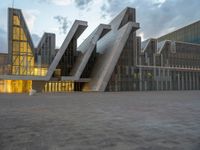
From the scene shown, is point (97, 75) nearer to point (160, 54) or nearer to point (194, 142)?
point (160, 54)

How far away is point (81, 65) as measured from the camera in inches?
1441

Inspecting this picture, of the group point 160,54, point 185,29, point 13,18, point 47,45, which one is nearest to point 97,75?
point 47,45

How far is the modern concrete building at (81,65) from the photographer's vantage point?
36688mm

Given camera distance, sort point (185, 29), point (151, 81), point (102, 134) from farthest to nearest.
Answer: point (185, 29) → point (151, 81) → point (102, 134)

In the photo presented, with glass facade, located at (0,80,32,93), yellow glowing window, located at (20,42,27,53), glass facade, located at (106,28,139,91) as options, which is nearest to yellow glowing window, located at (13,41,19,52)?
yellow glowing window, located at (20,42,27,53)

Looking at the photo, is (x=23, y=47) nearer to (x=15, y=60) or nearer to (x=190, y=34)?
(x=15, y=60)

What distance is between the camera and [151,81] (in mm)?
46438

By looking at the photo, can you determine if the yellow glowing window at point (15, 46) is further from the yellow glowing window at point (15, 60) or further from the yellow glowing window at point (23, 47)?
the yellow glowing window at point (15, 60)

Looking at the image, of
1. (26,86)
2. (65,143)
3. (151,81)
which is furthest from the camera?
(151,81)

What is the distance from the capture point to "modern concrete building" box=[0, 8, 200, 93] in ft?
120

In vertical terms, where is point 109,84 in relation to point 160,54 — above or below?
below

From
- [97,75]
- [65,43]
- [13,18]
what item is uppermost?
[13,18]

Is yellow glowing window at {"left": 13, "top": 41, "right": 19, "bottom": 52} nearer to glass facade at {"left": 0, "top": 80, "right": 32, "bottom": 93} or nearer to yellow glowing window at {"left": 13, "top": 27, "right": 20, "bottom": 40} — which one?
yellow glowing window at {"left": 13, "top": 27, "right": 20, "bottom": 40}

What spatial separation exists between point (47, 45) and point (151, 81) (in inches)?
1072
